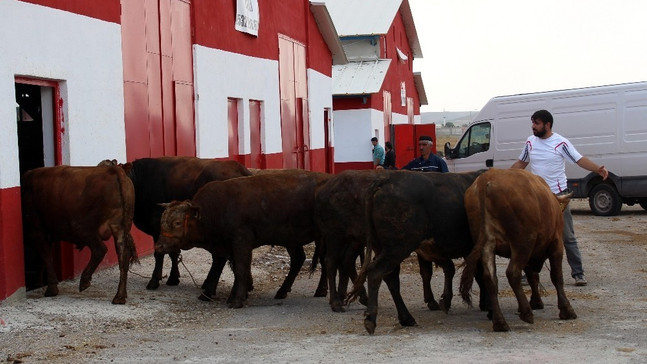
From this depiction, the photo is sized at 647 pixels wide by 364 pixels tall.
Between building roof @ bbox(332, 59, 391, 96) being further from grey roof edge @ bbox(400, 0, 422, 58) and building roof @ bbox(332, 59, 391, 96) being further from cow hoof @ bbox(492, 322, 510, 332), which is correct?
cow hoof @ bbox(492, 322, 510, 332)

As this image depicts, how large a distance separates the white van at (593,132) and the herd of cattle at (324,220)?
1307 cm

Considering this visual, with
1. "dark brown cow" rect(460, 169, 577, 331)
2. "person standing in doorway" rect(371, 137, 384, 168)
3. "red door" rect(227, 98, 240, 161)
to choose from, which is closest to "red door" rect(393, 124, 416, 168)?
"person standing in doorway" rect(371, 137, 384, 168)

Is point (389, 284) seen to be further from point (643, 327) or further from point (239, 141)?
point (239, 141)

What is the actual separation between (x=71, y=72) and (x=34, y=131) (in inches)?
34.7

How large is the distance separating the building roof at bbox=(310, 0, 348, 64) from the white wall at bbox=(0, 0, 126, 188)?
1429cm

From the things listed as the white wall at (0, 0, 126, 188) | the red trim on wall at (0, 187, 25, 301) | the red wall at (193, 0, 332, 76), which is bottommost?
the red trim on wall at (0, 187, 25, 301)

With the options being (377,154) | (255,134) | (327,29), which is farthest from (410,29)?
(255,134)

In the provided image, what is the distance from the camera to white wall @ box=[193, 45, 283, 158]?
1877 cm

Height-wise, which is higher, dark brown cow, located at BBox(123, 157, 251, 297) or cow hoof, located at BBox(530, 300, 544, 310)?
dark brown cow, located at BBox(123, 157, 251, 297)

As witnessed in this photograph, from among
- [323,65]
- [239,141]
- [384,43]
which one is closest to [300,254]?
[239,141]

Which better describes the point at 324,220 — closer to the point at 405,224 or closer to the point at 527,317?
the point at 405,224

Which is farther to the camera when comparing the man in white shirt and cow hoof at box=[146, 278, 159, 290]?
the man in white shirt

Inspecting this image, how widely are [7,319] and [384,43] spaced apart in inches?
1370

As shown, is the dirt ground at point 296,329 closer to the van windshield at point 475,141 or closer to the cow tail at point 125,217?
the cow tail at point 125,217
